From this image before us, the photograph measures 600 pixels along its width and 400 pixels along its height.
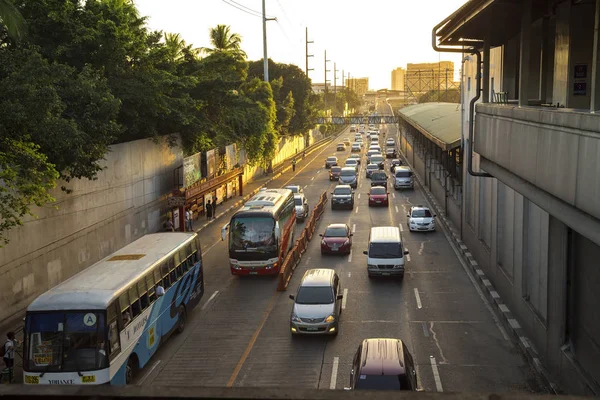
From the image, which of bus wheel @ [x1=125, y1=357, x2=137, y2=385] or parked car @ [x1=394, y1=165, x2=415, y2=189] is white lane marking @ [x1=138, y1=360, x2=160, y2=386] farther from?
parked car @ [x1=394, y1=165, x2=415, y2=189]

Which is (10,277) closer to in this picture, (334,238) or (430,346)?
(430,346)

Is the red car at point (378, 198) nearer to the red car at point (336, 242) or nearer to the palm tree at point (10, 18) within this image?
the red car at point (336, 242)

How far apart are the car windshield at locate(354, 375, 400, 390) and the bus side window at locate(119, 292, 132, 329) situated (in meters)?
5.50

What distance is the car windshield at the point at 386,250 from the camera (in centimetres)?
2553

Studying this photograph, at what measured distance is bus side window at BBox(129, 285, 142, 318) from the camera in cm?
1527

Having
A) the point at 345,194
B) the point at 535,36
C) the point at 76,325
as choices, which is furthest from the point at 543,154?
the point at 345,194

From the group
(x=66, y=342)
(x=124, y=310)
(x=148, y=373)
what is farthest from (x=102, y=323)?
(x=148, y=373)

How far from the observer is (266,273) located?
85.3ft

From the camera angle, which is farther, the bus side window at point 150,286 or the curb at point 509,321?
the bus side window at point 150,286

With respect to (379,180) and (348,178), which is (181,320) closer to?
(379,180)

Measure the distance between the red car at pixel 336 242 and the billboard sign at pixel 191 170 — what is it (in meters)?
10.7

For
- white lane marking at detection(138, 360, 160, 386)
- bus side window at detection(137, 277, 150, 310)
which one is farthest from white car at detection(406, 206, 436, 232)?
bus side window at detection(137, 277, 150, 310)

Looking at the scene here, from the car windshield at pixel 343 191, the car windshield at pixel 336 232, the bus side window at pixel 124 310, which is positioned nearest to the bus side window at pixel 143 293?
the bus side window at pixel 124 310

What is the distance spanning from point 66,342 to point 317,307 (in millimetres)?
7776
